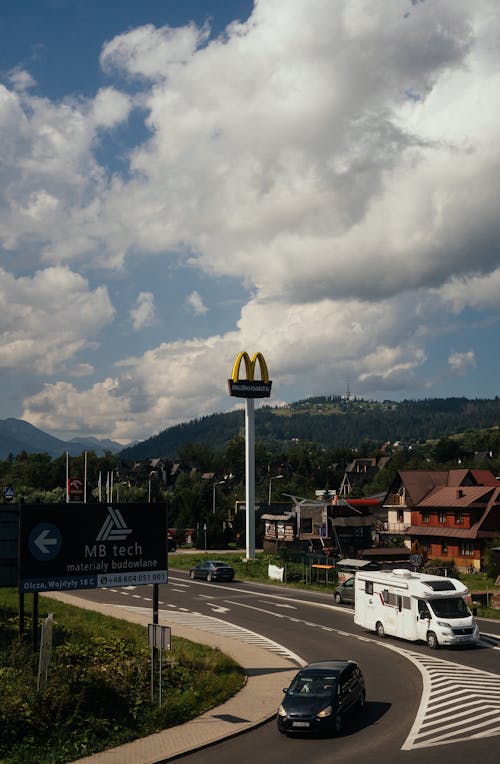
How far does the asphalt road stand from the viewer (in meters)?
16.8

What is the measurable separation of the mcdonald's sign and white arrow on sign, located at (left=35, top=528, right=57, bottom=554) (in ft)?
204

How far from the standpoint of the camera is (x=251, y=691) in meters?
23.0

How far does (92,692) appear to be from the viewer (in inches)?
770

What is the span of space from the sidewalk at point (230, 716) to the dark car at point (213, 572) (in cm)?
2519

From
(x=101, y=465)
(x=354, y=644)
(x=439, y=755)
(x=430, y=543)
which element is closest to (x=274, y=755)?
(x=439, y=755)

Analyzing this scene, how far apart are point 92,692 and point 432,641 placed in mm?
15089

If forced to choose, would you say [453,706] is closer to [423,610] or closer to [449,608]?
[449,608]

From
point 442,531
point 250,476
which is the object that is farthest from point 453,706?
point 250,476

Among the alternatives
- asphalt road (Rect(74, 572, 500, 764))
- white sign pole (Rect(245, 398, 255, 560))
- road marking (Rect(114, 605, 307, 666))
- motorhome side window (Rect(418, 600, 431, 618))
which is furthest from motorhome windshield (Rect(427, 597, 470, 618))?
white sign pole (Rect(245, 398, 255, 560))

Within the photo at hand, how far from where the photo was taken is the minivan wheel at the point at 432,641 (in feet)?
96.7

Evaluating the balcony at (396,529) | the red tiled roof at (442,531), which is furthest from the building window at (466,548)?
the balcony at (396,529)

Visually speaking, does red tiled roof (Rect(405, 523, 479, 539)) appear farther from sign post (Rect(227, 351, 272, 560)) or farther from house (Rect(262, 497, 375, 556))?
sign post (Rect(227, 351, 272, 560))

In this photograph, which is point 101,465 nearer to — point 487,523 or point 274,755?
point 487,523

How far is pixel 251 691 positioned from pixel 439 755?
7.84 metres
